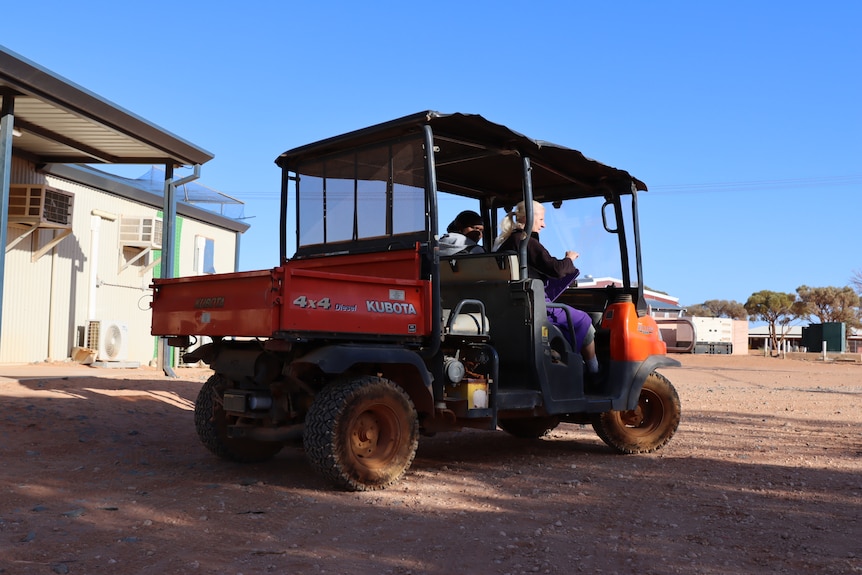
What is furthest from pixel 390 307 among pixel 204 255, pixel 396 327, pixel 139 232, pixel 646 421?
pixel 204 255

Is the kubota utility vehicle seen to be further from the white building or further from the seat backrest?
the white building

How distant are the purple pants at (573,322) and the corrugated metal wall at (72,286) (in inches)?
352

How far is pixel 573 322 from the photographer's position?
276 inches

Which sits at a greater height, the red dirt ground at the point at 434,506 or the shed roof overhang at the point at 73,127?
the shed roof overhang at the point at 73,127

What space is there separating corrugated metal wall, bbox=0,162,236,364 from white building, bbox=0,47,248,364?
21 millimetres

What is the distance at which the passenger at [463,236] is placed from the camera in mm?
6801

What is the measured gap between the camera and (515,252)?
257 inches

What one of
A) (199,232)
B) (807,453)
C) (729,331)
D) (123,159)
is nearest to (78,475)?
(807,453)

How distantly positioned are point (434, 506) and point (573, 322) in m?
2.59

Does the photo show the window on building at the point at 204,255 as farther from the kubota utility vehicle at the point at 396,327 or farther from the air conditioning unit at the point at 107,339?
the kubota utility vehicle at the point at 396,327

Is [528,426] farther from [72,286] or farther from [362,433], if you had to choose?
Answer: [72,286]

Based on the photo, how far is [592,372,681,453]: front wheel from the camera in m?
7.40

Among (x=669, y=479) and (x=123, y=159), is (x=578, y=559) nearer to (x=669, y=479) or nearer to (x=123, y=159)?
(x=669, y=479)

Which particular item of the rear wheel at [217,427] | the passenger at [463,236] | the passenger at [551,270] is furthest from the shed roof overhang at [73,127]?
the passenger at [551,270]
